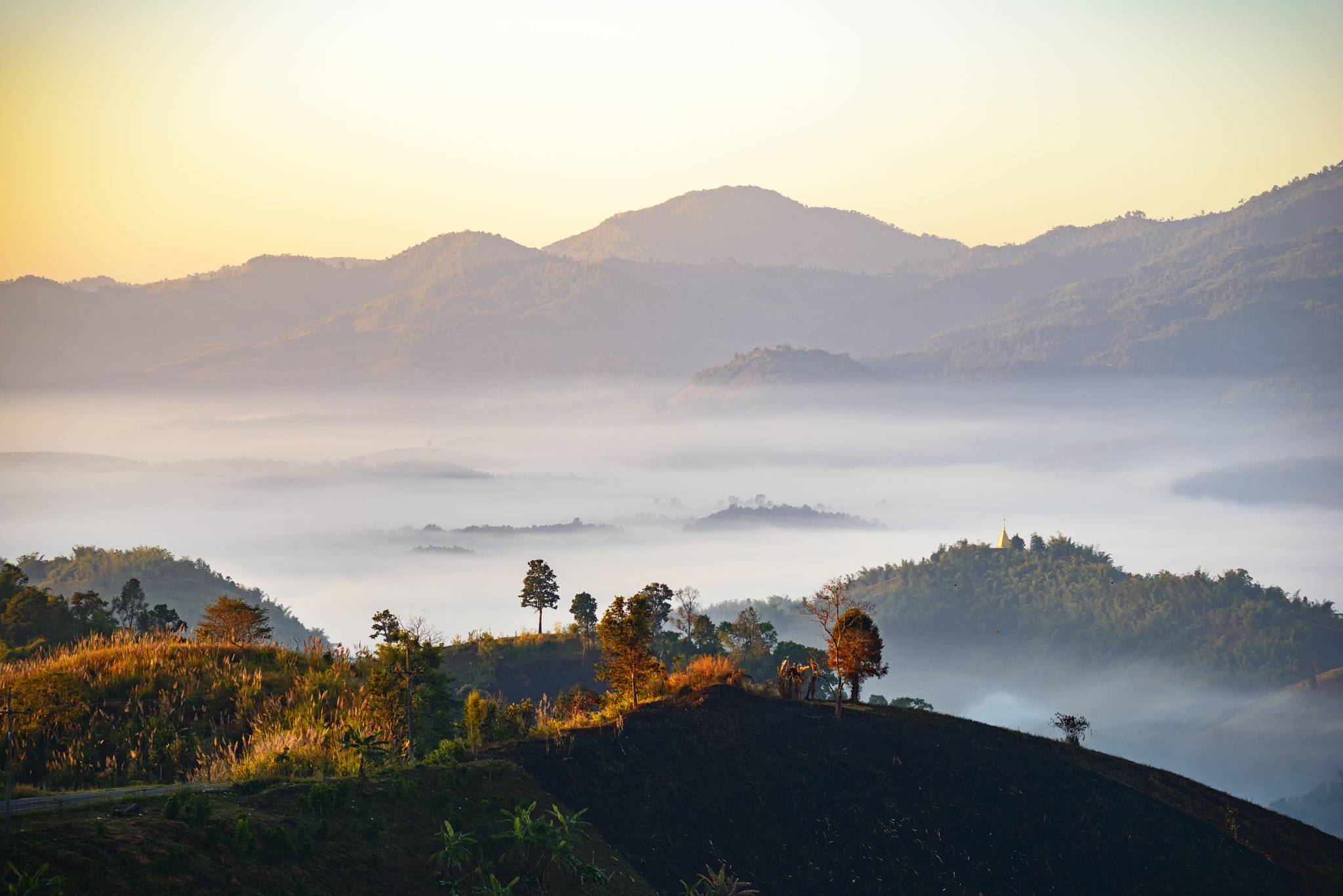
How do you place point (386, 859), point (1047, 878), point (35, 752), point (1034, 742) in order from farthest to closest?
1. point (1034, 742)
2. point (1047, 878)
3. point (35, 752)
4. point (386, 859)

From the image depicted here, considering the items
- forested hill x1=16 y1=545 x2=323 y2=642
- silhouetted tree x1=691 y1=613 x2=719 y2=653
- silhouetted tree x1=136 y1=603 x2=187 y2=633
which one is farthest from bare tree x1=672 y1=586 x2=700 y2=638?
forested hill x1=16 y1=545 x2=323 y2=642

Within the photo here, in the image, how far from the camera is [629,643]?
103ft

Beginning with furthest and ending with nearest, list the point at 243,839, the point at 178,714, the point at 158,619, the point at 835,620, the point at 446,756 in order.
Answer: the point at 158,619 < the point at 835,620 < the point at 178,714 < the point at 446,756 < the point at 243,839

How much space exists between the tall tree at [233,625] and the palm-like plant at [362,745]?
45.6 ft

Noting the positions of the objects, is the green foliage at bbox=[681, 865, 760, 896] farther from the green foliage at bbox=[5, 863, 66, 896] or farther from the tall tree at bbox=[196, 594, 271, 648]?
the tall tree at bbox=[196, 594, 271, 648]

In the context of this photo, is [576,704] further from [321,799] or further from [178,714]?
[321,799]

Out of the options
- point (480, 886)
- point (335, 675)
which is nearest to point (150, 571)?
point (335, 675)

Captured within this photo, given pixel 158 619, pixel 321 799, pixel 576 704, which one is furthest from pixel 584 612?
pixel 321 799

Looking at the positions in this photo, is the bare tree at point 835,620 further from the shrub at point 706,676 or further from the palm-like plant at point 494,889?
the palm-like plant at point 494,889

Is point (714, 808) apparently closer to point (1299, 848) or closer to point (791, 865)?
point (791, 865)

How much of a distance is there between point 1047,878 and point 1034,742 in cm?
719

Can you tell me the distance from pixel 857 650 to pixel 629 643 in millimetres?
7192

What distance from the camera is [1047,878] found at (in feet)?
87.3

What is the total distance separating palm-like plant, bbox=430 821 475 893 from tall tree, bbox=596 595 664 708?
33.1ft
